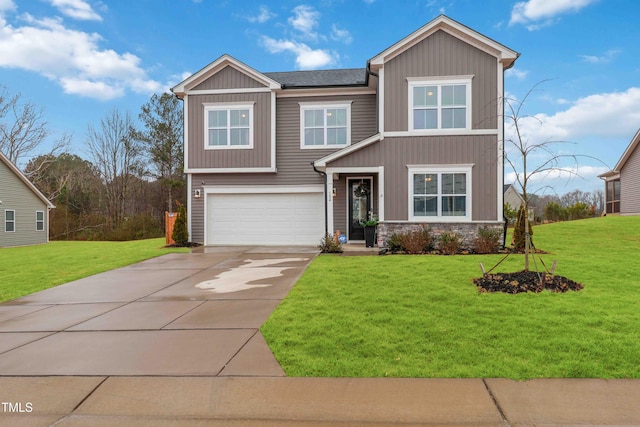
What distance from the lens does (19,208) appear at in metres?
21.8

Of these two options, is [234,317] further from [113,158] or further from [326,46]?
[113,158]

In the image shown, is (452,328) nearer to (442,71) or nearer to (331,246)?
Answer: (331,246)

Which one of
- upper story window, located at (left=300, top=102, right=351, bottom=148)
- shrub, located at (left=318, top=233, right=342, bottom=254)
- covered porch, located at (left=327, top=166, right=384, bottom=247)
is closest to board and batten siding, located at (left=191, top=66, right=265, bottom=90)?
upper story window, located at (left=300, top=102, right=351, bottom=148)

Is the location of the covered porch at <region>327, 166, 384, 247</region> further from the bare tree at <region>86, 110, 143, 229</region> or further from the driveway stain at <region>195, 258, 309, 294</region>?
the bare tree at <region>86, 110, 143, 229</region>

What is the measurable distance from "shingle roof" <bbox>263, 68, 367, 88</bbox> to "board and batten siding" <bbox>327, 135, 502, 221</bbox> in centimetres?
346

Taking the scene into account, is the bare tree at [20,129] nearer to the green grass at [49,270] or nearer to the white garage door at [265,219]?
the green grass at [49,270]

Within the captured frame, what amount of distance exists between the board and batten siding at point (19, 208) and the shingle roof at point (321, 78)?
17057 millimetres

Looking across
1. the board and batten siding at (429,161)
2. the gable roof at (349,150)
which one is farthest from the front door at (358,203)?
the gable roof at (349,150)

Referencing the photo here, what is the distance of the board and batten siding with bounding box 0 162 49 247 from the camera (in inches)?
817

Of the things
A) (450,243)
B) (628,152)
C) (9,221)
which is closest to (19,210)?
(9,221)

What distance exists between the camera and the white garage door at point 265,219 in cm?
1471

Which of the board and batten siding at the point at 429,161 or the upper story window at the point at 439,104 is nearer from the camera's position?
the board and batten siding at the point at 429,161

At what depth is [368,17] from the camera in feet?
60.3

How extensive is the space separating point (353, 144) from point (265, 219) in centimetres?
499
